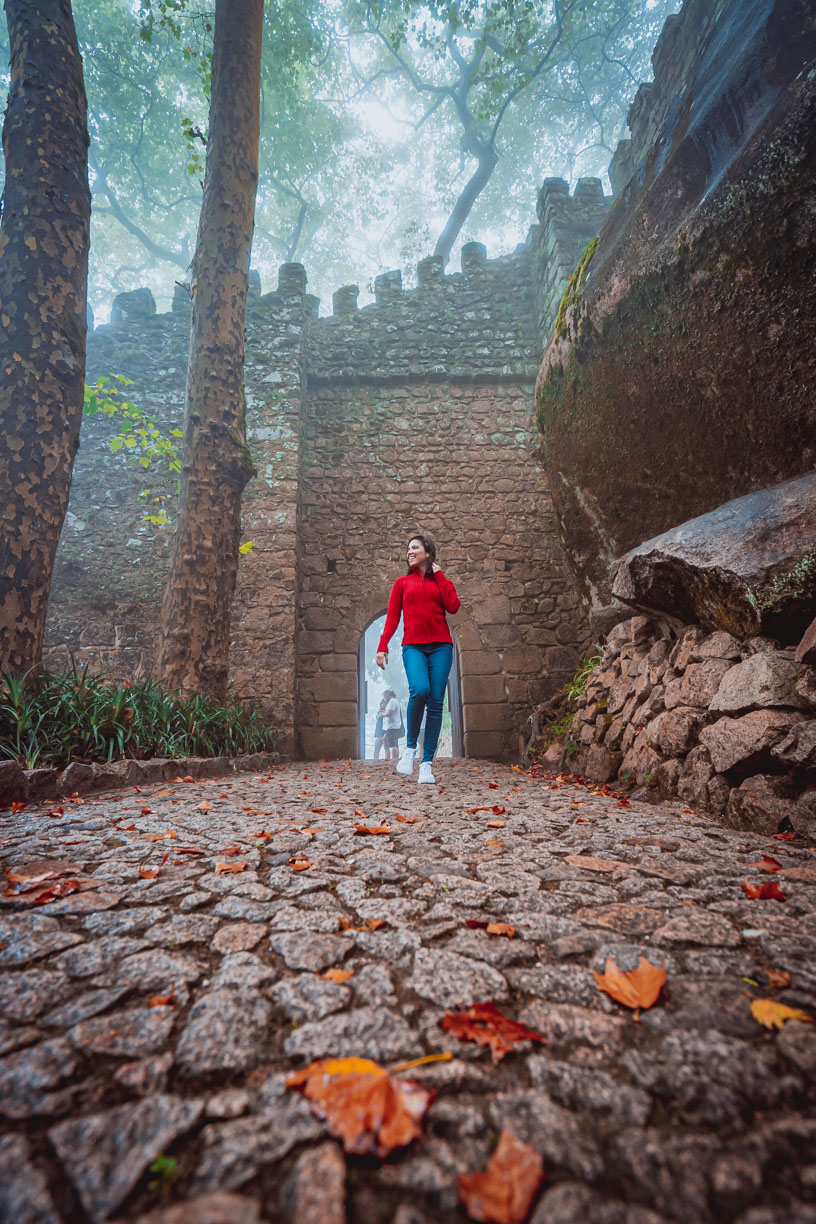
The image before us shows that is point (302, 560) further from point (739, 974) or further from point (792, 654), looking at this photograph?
point (739, 974)

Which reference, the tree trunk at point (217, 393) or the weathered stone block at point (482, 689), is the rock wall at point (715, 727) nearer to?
the weathered stone block at point (482, 689)

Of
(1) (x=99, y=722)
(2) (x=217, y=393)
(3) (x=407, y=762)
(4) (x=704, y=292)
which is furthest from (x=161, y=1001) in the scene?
(2) (x=217, y=393)

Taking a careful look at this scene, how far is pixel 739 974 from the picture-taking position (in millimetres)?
890

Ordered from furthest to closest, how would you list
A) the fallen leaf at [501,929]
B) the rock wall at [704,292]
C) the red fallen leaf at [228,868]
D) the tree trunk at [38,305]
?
the tree trunk at [38,305] → the rock wall at [704,292] → the red fallen leaf at [228,868] → the fallen leaf at [501,929]

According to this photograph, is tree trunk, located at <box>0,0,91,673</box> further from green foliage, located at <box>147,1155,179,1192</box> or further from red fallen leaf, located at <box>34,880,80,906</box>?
green foliage, located at <box>147,1155,179,1192</box>

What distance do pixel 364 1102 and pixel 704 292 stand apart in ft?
11.2

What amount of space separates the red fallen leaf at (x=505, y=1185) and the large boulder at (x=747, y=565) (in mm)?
2222

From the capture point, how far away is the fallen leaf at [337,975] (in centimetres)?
89

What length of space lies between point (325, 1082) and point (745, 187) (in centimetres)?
350

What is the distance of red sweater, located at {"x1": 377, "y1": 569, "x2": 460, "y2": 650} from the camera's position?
3.57m

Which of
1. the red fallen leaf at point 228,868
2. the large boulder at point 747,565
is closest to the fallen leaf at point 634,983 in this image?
the red fallen leaf at point 228,868

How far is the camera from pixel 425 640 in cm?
356

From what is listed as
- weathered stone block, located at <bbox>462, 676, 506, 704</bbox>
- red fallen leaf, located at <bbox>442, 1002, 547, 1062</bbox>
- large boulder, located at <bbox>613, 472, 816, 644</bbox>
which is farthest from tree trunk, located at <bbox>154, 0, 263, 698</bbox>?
red fallen leaf, located at <bbox>442, 1002, 547, 1062</bbox>

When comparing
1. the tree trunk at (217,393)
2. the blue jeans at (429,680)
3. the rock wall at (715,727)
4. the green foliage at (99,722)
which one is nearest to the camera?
the rock wall at (715,727)
